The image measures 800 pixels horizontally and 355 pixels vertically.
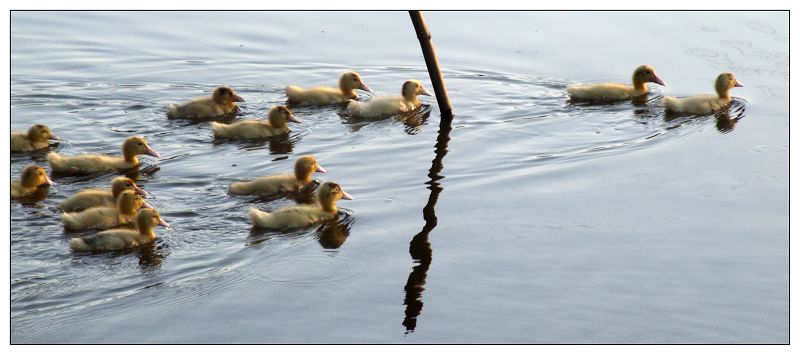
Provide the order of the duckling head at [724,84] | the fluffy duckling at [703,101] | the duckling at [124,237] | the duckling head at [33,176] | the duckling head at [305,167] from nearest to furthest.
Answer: the duckling at [124,237] < the duckling head at [33,176] < the duckling head at [305,167] < the fluffy duckling at [703,101] < the duckling head at [724,84]

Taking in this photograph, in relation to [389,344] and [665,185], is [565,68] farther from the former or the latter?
[389,344]

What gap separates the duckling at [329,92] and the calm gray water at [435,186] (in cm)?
20

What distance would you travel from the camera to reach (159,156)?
9820 millimetres

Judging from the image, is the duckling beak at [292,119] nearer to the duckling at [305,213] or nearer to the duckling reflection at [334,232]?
the duckling at [305,213]

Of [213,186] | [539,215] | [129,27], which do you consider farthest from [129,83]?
[539,215]

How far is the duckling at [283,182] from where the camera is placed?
896cm

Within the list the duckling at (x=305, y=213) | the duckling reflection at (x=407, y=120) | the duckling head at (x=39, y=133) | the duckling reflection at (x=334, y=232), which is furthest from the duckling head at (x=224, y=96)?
the duckling reflection at (x=334, y=232)

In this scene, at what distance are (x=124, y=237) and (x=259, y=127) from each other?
2.78m

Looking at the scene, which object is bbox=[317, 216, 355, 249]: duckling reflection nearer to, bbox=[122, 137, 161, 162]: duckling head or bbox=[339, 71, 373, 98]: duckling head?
bbox=[122, 137, 161, 162]: duckling head

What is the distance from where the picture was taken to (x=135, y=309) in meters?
6.90

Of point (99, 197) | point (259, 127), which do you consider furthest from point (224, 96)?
point (99, 197)

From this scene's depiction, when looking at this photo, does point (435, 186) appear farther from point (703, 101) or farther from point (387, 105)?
point (703, 101)

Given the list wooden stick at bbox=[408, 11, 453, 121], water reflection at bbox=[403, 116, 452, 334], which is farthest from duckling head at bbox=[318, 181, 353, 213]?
wooden stick at bbox=[408, 11, 453, 121]

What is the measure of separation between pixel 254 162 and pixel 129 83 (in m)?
2.52
